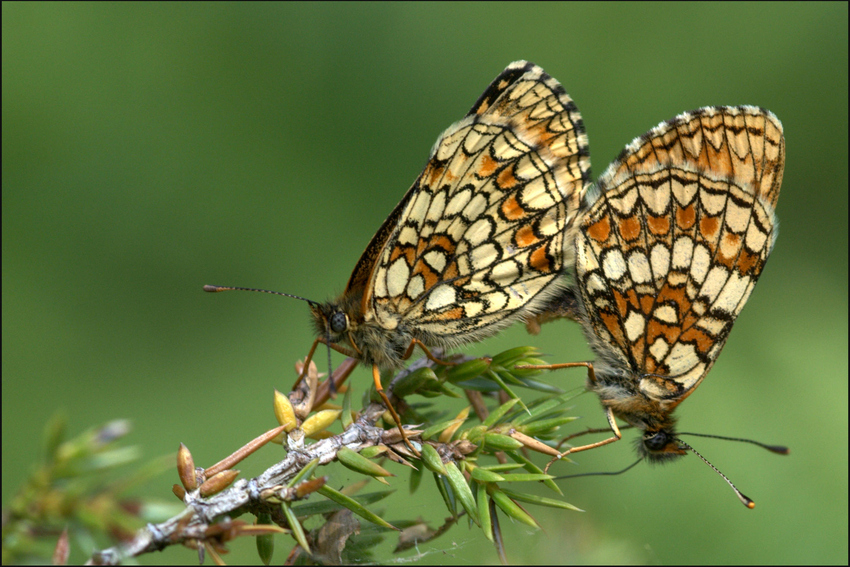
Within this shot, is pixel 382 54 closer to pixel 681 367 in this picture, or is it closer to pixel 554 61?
pixel 554 61

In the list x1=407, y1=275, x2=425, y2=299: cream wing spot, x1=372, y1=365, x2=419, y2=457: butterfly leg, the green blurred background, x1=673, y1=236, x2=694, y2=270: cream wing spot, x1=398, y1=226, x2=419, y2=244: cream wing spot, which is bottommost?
x1=372, y1=365, x2=419, y2=457: butterfly leg

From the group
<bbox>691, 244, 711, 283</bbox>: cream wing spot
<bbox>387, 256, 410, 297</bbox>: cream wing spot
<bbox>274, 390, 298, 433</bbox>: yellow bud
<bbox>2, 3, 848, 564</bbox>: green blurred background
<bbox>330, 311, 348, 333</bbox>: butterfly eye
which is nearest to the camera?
<bbox>274, 390, 298, 433</bbox>: yellow bud

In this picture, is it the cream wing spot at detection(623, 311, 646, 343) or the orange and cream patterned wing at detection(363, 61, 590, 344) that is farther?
the cream wing spot at detection(623, 311, 646, 343)

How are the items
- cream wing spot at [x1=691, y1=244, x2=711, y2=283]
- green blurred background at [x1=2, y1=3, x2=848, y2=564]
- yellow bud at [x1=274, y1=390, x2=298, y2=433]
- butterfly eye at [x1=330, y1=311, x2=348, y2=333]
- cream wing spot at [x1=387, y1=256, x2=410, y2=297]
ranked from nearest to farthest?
yellow bud at [x1=274, y1=390, x2=298, y2=433] < butterfly eye at [x1=330, y1=311, x2=348, y2=333] < cream wing spot at [x1=387, y1=256, x2=410, y2=297] < cream wing spot at [x1=691, y1=244, x2=711, y2=283] < green blurred background at [x1=2, y1=3, x2=848, y2=564]

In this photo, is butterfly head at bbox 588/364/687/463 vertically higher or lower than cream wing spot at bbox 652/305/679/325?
lower

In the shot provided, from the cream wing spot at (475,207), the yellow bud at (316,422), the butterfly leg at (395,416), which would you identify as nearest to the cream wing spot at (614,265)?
the cream wing spot at (475,207)

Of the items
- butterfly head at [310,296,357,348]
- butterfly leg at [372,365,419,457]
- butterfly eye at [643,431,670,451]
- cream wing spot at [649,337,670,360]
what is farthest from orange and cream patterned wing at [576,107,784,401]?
butterfly leg at [372,365,419,457]

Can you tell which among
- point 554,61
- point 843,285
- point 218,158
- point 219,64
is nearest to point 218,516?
point 218,158

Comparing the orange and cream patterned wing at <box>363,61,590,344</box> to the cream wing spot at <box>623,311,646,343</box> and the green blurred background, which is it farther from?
the green blurred background
